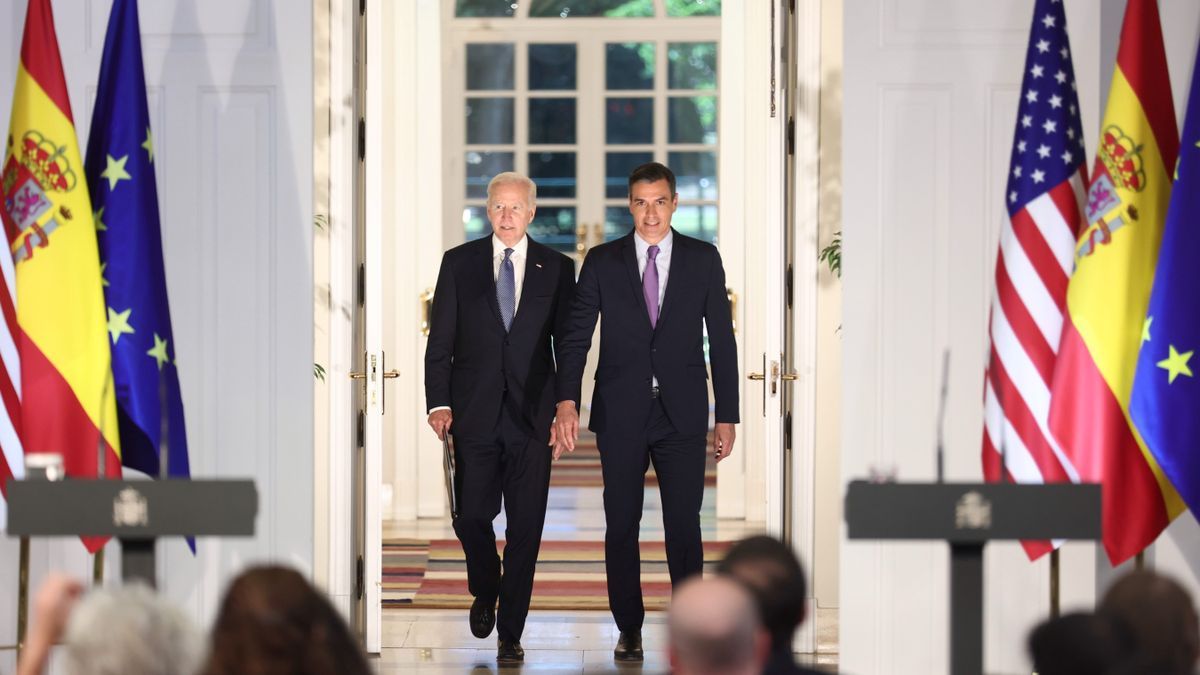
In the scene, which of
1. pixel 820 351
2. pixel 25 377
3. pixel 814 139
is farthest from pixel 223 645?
pixel 820 351

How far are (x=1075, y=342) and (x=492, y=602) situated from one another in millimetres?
2358

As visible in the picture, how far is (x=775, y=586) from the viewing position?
8.19 feet

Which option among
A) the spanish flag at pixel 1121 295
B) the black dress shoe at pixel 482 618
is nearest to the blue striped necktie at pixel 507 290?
the black dress shoe at pixel 482 618

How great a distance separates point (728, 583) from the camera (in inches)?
84.9

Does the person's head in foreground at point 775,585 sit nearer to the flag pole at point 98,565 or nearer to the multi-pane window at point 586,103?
the flag pole at point 98,565

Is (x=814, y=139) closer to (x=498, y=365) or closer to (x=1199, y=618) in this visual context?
(x=498, y=365)

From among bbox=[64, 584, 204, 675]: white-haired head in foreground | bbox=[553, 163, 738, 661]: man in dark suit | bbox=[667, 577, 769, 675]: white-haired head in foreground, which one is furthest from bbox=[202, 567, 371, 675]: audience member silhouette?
bbox=[553, 163, 738, 661]: man in dark suit

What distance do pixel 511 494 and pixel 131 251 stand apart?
163 cm

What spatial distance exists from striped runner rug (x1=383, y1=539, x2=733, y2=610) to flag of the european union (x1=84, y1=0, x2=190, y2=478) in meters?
2.13

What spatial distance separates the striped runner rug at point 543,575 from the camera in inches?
249

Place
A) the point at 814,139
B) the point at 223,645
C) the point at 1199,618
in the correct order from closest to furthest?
the point at 223,645, the point at 1199,618, the point at 814,139

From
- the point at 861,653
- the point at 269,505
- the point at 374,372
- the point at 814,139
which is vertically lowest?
the point at 861,653

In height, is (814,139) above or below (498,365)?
above

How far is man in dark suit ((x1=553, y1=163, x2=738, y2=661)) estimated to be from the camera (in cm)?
519
